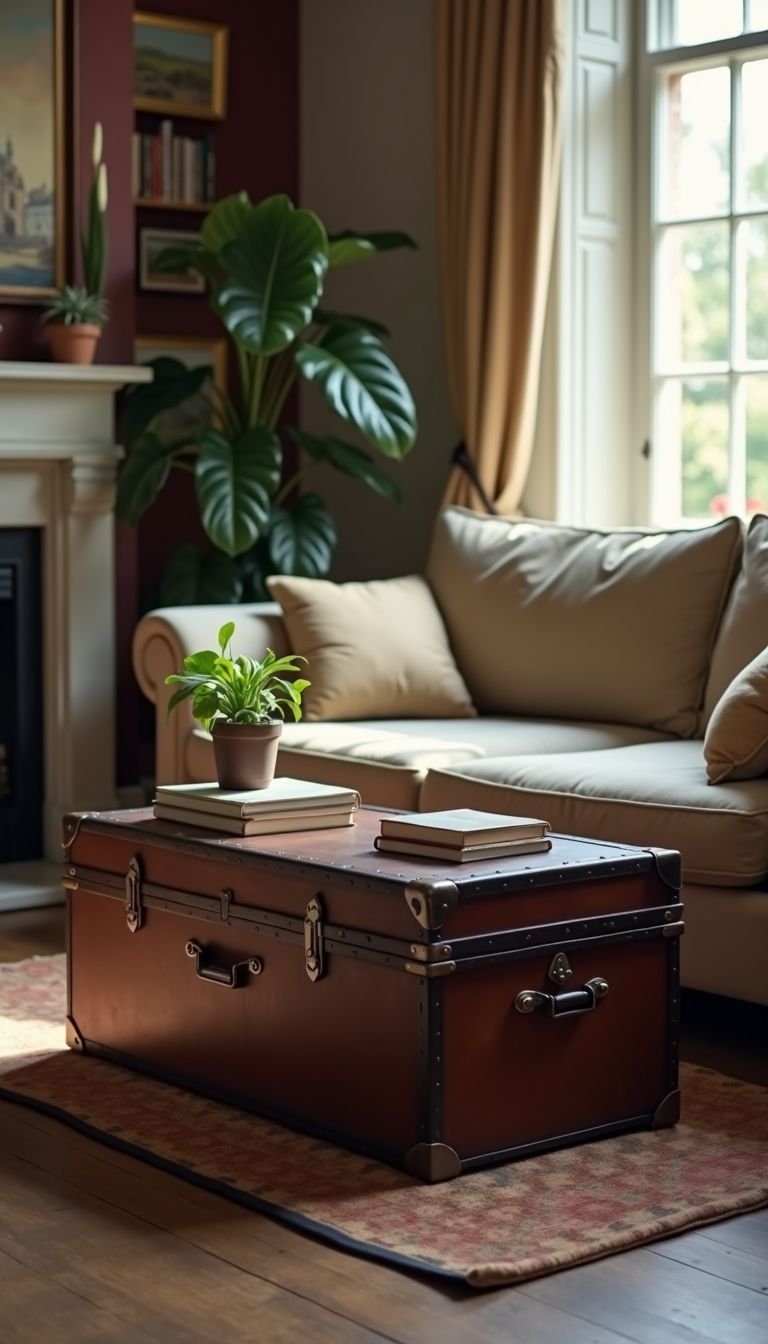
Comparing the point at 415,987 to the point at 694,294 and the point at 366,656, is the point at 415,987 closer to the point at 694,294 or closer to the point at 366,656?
the point at 366,656

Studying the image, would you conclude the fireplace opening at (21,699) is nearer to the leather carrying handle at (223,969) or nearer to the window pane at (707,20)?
the leather carrying handle at (223,969)

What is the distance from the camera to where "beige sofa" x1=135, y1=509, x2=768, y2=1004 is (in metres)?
3.34

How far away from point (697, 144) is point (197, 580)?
180cm

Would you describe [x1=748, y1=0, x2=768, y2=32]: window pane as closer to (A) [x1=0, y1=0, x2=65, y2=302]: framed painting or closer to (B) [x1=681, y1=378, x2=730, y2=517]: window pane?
(B) [x1=681, y1=378, x2=730, y2=517]: window pane

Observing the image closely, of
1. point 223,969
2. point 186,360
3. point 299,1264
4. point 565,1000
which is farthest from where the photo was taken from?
point 186,360

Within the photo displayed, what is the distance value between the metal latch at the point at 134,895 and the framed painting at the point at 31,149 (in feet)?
7.10

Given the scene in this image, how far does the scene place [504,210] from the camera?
4.89 metres

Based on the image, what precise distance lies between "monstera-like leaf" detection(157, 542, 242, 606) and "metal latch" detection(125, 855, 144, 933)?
196 centimetres

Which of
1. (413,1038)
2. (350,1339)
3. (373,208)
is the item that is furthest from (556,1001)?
(373,208)

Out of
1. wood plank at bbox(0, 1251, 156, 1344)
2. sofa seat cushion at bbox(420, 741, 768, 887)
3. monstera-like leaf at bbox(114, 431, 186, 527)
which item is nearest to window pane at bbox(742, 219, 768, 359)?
sofa seat cushion at bbox(420, 741, 768, 887)

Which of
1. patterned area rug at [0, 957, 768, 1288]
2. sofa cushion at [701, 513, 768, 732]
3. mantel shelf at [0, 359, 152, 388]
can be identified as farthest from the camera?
mantel shelf at [0, 359, 152, 388]

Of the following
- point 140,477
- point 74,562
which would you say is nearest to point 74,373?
point 140,477

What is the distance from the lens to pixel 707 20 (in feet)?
15.8

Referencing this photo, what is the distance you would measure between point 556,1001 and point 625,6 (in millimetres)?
3341
